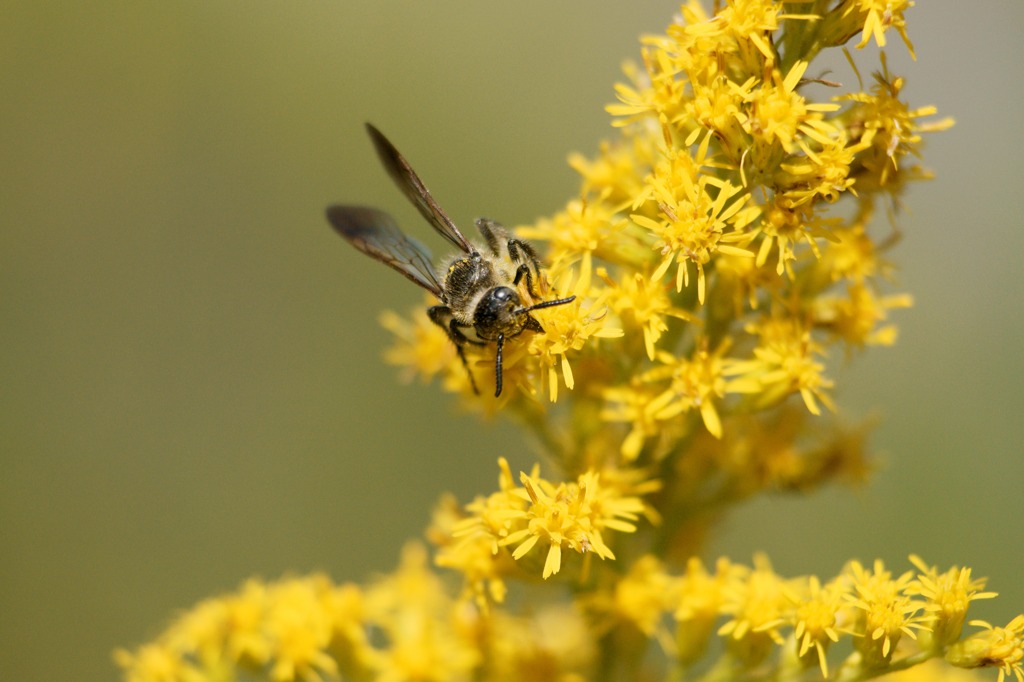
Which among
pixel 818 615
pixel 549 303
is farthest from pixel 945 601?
pixel 549 303

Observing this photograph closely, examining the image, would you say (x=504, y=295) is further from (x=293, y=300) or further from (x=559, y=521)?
(x=293, y=300)

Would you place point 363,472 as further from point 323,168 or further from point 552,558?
point 552,558

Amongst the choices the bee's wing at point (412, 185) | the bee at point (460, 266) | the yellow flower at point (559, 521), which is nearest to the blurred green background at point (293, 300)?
the yellow flower at point (559, 521)

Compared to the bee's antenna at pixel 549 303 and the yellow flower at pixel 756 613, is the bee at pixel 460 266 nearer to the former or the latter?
the bee's antenna at pixel 549 303

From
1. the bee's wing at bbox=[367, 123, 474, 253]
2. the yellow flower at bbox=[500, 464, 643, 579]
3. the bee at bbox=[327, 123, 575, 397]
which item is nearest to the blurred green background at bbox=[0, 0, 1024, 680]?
the yellow flower at bbox=[500, 464, 643, 579]

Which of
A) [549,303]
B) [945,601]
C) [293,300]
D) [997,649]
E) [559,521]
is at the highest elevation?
[293,300]

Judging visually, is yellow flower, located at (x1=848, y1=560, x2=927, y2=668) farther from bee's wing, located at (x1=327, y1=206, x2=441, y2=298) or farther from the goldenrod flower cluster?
bee's wing, located at (x1=327, y1=206, x2=441, y2=298)
